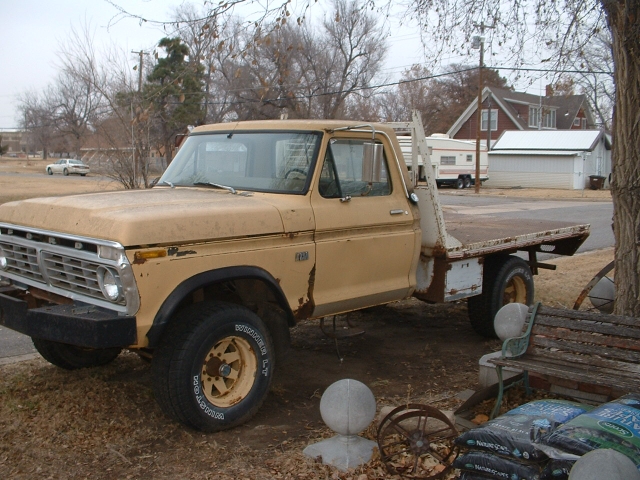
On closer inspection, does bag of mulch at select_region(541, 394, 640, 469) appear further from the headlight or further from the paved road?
the paved road

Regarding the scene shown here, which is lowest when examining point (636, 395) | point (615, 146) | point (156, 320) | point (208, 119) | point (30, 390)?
point (30, 390)

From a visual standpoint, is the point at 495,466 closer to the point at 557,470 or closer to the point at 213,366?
the point at 557,470

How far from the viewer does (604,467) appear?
110 inches

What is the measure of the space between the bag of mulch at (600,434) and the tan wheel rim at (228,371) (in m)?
2.02

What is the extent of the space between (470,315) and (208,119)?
3855cm

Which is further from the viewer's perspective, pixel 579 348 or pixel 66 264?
pixel 579 348

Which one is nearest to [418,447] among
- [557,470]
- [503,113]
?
[557,470]

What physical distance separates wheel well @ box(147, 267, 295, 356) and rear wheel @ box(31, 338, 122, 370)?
4.72 feet

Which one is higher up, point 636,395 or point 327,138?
point 327,138

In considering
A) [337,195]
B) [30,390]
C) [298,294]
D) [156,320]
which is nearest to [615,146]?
[337,195]

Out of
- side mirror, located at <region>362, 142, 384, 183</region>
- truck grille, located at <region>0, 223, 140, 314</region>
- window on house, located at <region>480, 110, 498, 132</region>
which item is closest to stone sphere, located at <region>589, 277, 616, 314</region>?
side mirror, located at <region>362, 142, 384, 183</region>

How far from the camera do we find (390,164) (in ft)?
18.9

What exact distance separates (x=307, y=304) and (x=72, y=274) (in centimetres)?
169

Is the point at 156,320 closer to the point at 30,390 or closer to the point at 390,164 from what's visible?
the point at 30,390
